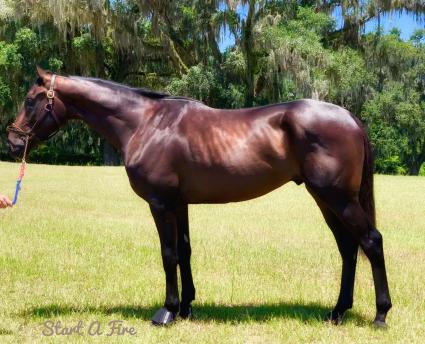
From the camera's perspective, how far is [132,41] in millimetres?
25141

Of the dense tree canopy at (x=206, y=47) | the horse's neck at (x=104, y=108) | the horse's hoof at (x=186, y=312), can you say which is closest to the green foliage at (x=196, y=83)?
the dense tree canopy at (x=206, y=47)

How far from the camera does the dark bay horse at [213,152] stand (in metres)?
3.53

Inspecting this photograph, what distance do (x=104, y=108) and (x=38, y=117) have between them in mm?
487

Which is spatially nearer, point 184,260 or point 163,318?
point 163,318

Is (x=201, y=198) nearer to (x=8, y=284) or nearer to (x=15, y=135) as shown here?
(x=15, y=135)

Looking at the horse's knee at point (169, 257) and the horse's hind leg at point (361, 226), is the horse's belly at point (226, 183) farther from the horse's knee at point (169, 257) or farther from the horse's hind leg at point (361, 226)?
the horse's knee at point (169, 257)

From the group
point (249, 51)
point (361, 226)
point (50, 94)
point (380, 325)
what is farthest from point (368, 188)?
point (249, 51)

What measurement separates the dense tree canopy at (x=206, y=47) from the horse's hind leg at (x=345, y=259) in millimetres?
Result: 19327

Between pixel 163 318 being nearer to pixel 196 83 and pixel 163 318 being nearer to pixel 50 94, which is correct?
pixel 50 94

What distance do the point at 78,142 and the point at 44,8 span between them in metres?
10.8

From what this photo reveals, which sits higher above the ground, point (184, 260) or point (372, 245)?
point (372, 245)

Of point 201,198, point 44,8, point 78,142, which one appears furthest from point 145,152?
point 78,142

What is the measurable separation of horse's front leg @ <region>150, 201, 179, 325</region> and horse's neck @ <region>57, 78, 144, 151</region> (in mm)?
592

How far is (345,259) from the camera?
3895mm
